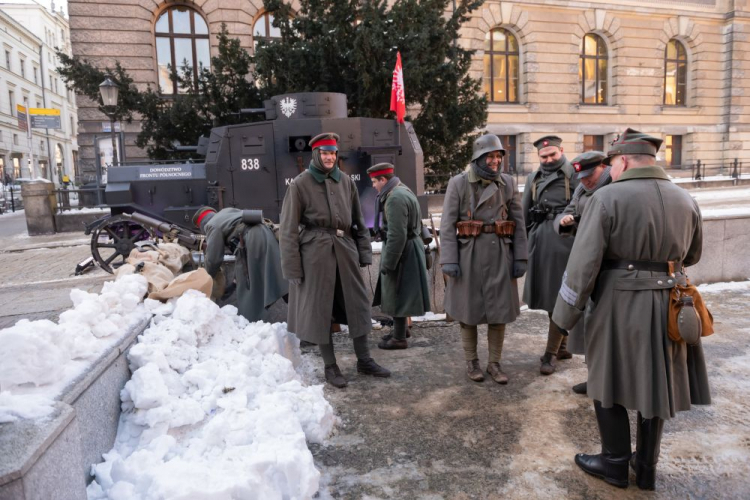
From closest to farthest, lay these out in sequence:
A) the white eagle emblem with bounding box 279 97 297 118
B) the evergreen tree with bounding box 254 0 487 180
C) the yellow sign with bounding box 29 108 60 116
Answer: the white eagle emblem with bounding box 279 97 297 118 < the evergreen tree with bounding box 254 0 487 180 < the yellow sign with bounding box 29 108 60 116

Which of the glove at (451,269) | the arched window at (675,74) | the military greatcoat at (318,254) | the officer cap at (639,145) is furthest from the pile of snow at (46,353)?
the arched window at (675,74)

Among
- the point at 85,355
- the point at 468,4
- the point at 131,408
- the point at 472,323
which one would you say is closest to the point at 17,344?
the point at 85,355

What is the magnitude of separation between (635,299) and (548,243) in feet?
6.28

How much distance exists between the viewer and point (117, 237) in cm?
948

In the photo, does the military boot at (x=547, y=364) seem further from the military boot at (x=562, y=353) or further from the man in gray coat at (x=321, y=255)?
the man in gray coat at (x=321, y=255)

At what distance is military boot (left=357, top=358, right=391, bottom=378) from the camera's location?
15.0 ft

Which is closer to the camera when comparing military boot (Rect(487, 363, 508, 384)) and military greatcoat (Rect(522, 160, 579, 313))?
military boot (Rect(487, 363, 508, 384))

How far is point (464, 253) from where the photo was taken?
4.36 m

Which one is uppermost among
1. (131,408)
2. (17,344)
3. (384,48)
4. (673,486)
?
(384,48)

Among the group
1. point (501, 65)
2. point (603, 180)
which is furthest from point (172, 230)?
point (501, 65)

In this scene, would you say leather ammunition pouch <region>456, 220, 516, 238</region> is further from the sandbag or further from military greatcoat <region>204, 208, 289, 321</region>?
the sandbag

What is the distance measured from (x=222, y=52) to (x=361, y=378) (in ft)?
41.2

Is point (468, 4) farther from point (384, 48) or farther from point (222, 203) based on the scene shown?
point (222, 203)

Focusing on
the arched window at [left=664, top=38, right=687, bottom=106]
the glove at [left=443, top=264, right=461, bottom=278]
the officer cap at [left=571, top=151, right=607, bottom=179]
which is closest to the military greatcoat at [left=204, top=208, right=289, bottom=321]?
the glove at [left=443, top=264, right=461, bottom=278]
